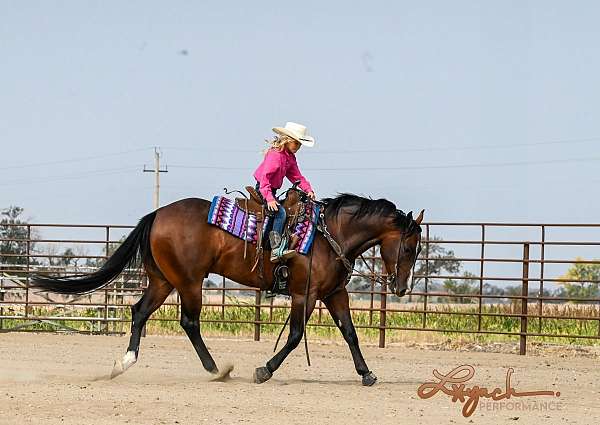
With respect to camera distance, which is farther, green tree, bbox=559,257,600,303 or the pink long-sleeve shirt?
green tree, bbox=559,257,600,303

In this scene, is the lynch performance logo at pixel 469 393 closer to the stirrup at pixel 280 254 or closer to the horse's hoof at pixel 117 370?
the stirrup at pixel 280 254

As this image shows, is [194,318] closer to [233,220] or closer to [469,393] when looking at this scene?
[233,220]

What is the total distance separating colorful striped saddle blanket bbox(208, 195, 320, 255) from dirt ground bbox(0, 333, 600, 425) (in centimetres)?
125

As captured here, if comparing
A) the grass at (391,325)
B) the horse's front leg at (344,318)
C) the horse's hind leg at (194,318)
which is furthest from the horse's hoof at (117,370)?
the grass at (391,325)

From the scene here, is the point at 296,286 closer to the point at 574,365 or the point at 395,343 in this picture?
the point at 574,365

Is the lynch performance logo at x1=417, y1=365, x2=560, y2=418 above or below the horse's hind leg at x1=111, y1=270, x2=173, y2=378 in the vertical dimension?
below

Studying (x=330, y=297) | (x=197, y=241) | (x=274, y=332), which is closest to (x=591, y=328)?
(x=274, y=332)

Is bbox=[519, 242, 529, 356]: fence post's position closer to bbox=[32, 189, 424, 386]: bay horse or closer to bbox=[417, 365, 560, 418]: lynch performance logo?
bbox=[417, 365, 560, 418]: lynch performance logo

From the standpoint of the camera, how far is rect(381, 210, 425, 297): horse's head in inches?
347

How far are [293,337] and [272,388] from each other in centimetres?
54

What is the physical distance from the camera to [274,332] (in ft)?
50.9

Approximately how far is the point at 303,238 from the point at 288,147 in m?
0.79

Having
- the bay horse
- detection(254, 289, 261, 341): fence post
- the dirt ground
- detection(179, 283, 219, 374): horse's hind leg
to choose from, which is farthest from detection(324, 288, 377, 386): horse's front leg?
detection(254, 289, 261, 341): fence post

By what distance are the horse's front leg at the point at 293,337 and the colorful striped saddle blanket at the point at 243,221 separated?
1.72 feet
